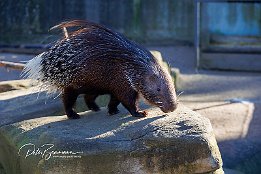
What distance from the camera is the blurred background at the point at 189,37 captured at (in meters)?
7.90

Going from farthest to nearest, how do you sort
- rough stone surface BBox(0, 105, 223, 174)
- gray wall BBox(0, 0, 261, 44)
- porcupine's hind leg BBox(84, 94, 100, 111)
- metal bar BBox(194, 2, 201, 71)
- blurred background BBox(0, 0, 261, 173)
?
gray wall BBox(0, 0, 261, 44) → metal bar BBox(194, 2, 201, 71) → blurred background BBox(0, 0, 261, 173) → porcupine's hind leg BBox(84, 94, 100, 111) → rough stone surface BBox(0, 105, 223, 174)

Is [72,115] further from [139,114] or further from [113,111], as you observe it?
[139,114]

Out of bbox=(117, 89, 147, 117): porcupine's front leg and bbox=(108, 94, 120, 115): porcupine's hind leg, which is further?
bbox=(108, 94, 120, 115): porcupine's hind leg

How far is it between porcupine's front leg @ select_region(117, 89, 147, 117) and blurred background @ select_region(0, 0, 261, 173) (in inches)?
114

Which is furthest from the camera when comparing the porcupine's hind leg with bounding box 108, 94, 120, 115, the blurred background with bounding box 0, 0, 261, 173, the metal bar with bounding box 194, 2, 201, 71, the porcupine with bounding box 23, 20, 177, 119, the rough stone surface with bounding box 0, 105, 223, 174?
the metal bar with bounding box 194, 2, 201, 71

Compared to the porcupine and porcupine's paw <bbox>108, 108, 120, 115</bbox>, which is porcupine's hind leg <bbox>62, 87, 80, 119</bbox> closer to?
the porcupine

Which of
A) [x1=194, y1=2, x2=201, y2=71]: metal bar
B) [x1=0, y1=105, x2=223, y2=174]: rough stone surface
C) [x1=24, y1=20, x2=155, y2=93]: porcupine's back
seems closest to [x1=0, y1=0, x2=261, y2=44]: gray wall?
[x1=194, y1=2, x2=201, y2=71]: metal bar

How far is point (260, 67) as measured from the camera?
10.0 metres

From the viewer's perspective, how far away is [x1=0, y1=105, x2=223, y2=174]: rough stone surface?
319 centimetres

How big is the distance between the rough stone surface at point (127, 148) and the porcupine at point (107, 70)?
0.16 meters

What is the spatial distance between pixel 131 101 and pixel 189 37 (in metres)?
8.52

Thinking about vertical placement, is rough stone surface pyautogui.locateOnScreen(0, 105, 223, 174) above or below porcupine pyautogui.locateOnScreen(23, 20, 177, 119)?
below

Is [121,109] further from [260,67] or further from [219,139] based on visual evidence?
[260,67]

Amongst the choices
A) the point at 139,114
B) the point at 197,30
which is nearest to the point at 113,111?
the point at 139,114
